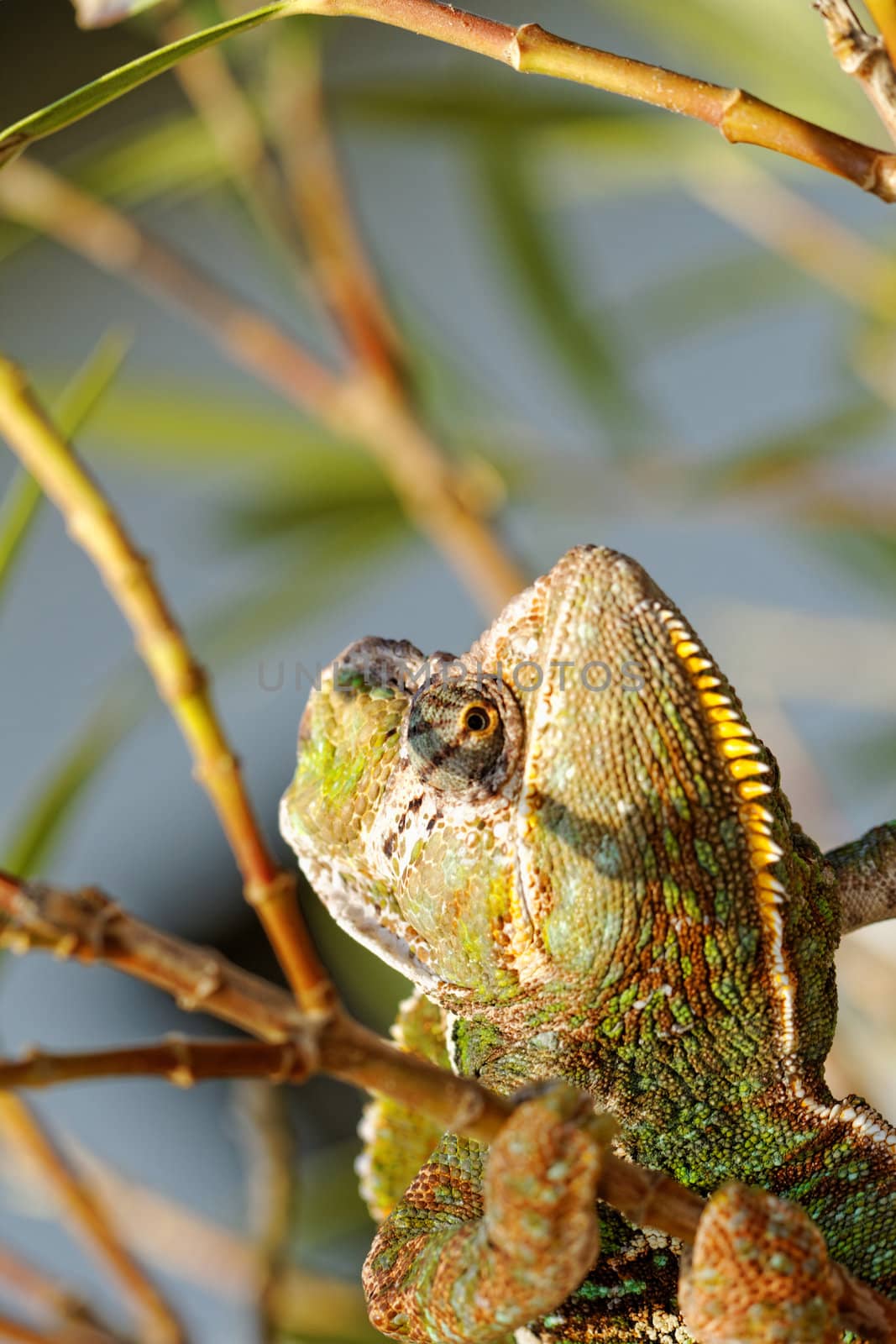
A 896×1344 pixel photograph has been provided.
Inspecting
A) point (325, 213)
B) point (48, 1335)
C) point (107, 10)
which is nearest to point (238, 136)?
point (325, 213)

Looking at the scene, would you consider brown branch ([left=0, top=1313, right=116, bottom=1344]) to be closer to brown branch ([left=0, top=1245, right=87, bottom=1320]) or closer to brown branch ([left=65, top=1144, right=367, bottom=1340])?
brown branch ([left=0, top=1245, right=87, bottom=1320])

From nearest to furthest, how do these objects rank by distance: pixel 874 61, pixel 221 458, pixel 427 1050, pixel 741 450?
1. pixel 874 61
2. pixel 427 1050
3. pixel 741 450
4. pixel 221 458

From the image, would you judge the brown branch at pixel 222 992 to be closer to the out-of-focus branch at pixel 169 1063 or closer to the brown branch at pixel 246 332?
the out-of-focus branch at pixel 169 1063

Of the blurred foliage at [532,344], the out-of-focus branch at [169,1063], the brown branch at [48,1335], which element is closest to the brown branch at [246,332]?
the blurred foliage at [532,344]

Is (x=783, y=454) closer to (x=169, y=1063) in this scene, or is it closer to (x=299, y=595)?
(x=299, y=595)

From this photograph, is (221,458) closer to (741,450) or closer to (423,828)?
(741,450)

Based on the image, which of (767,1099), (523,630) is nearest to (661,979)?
(767,1099)

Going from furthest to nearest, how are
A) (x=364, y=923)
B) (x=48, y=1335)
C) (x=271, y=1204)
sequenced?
(x=271, y=1204), (x=48, y=1335), (x=364, y=923)
